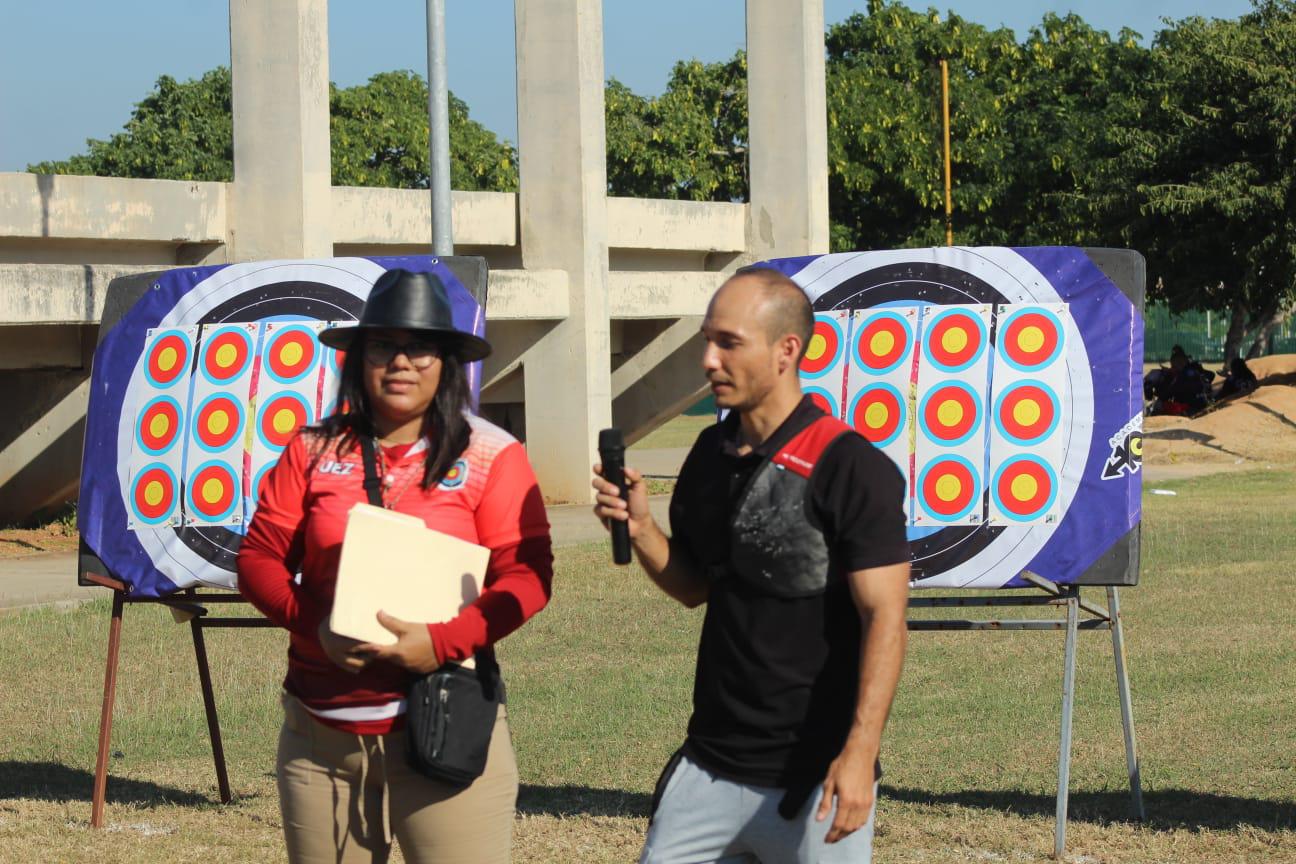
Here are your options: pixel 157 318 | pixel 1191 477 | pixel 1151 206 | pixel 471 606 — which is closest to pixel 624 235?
pixel 1191 477

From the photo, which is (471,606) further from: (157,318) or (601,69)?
(601,69)

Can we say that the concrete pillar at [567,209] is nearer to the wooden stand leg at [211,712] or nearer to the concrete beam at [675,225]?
the concrete beam at [675,225]

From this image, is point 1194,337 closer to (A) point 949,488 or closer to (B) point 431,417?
(A) point 949,488

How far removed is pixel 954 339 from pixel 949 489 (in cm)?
60

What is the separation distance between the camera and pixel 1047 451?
21.1ft

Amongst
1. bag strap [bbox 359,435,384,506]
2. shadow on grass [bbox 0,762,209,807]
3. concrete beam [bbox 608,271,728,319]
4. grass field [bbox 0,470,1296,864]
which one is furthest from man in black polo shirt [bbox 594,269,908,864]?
concrete beam [bbox 608,271,728,319]

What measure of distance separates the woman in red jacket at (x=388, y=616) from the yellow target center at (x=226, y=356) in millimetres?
3204

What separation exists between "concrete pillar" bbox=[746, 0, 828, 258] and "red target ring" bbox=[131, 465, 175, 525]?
49.1ft

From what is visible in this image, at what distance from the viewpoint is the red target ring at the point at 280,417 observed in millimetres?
6742

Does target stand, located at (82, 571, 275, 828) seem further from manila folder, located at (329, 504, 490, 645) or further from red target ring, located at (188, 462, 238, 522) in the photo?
manila folder, located at (329, 504, 490, 645)

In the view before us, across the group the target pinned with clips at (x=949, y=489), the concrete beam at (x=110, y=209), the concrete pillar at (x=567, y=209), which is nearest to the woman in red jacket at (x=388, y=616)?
the target pinned with clips at (x=949, y=489)

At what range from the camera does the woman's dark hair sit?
365cm

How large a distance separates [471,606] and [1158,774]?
15.1ft

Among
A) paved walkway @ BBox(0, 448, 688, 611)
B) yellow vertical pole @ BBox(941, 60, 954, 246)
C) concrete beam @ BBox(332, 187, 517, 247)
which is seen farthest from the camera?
yellow vertical pole @ BBox(941, 60, 954, 246)
